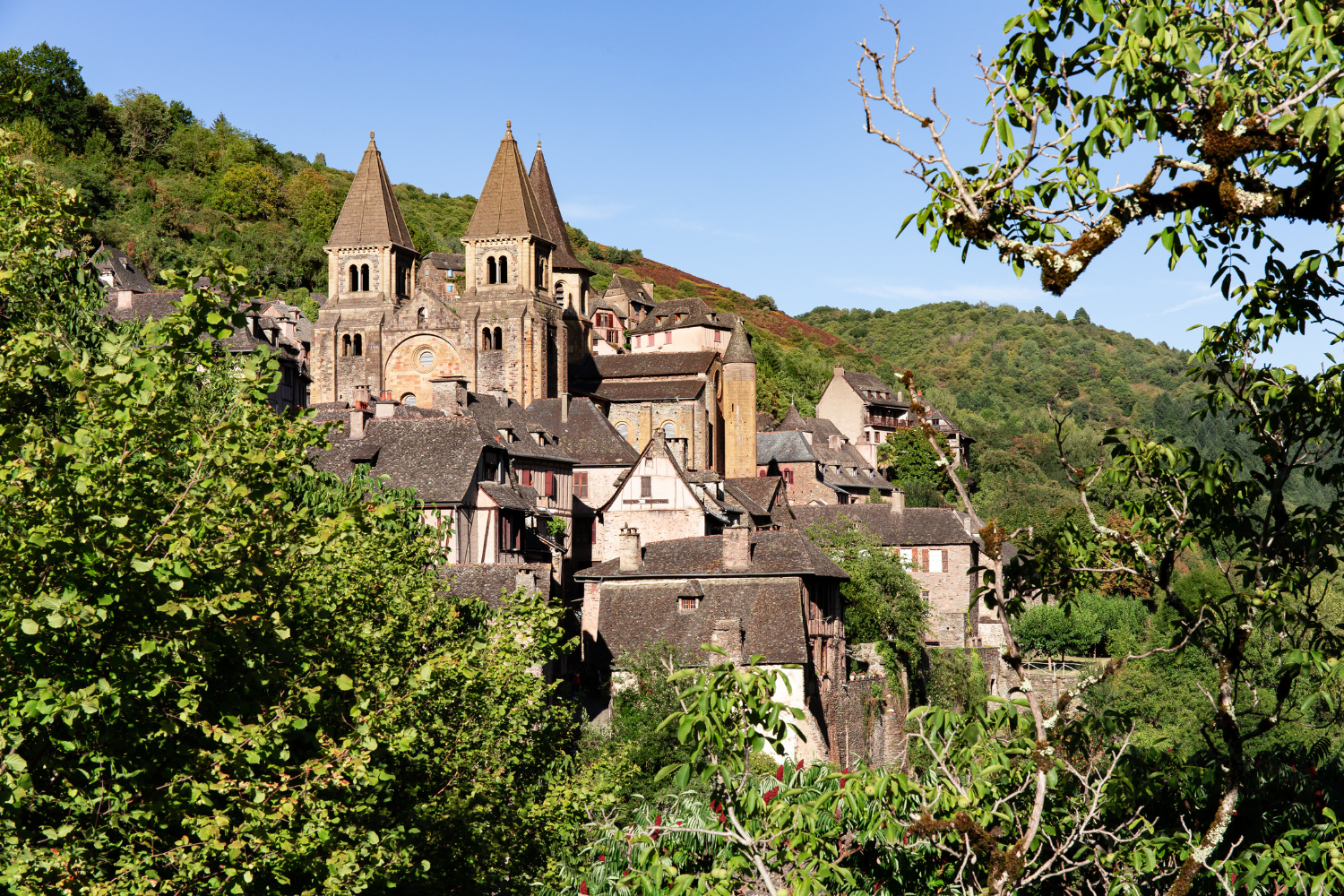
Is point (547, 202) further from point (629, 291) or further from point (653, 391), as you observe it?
point (629, 291)

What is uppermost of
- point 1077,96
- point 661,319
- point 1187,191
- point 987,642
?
point 661,319

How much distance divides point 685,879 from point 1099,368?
574 feet

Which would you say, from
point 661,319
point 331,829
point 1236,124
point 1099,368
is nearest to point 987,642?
point 661,319

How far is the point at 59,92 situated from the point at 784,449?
89.1m

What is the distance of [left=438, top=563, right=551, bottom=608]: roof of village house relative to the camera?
3125 centimetres

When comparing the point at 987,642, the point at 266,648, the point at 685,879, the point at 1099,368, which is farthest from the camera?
the point at 1099,368

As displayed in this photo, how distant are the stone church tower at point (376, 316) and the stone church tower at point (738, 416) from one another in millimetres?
17240

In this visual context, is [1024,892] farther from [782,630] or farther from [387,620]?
[782,630]

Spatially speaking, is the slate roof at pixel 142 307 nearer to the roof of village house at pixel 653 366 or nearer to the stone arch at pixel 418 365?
the stone arch at pixel 418 365

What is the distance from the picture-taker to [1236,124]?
586cm

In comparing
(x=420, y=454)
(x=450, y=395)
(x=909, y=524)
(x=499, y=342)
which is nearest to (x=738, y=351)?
(x=499, y=342)

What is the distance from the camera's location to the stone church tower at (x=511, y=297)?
2598 inches

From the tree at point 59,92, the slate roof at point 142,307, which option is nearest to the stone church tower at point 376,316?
the slate roof at point 142,307

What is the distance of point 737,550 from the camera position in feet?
127
